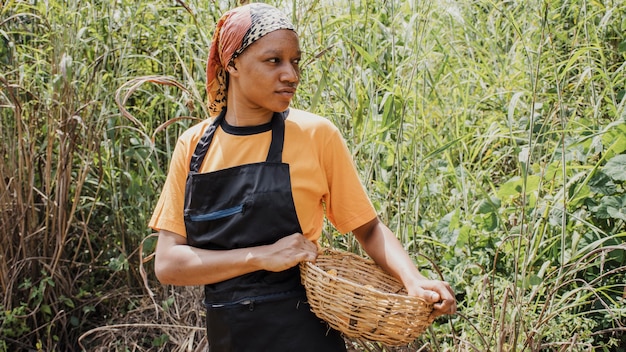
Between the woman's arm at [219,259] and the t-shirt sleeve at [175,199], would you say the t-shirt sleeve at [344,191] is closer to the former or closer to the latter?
the woman's arm at [219,259]

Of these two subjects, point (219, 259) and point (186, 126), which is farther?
point (186, 126)

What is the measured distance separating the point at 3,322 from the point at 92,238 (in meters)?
0.52

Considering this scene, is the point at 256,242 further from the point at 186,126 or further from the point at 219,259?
the point at 186,126

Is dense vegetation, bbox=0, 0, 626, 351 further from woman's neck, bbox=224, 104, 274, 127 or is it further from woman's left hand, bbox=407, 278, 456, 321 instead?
woman's left hand, bbox=407, 278, 456, 321

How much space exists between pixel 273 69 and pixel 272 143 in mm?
162

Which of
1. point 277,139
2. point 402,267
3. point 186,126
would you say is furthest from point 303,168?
point 186,126

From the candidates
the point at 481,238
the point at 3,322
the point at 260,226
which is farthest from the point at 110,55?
the point at 260,226

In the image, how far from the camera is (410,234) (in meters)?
2.99

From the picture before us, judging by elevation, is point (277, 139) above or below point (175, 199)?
above

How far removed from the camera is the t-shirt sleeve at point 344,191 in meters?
1.88

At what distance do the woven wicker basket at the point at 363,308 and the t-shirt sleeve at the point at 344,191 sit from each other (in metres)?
0.16

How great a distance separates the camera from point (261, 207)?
181 cm

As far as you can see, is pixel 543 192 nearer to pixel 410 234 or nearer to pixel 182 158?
pixel 410 234

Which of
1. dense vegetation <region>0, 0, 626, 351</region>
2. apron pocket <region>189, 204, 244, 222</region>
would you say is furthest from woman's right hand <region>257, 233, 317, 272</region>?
dense vegetation <region>0, 0, 626, 351</region>
